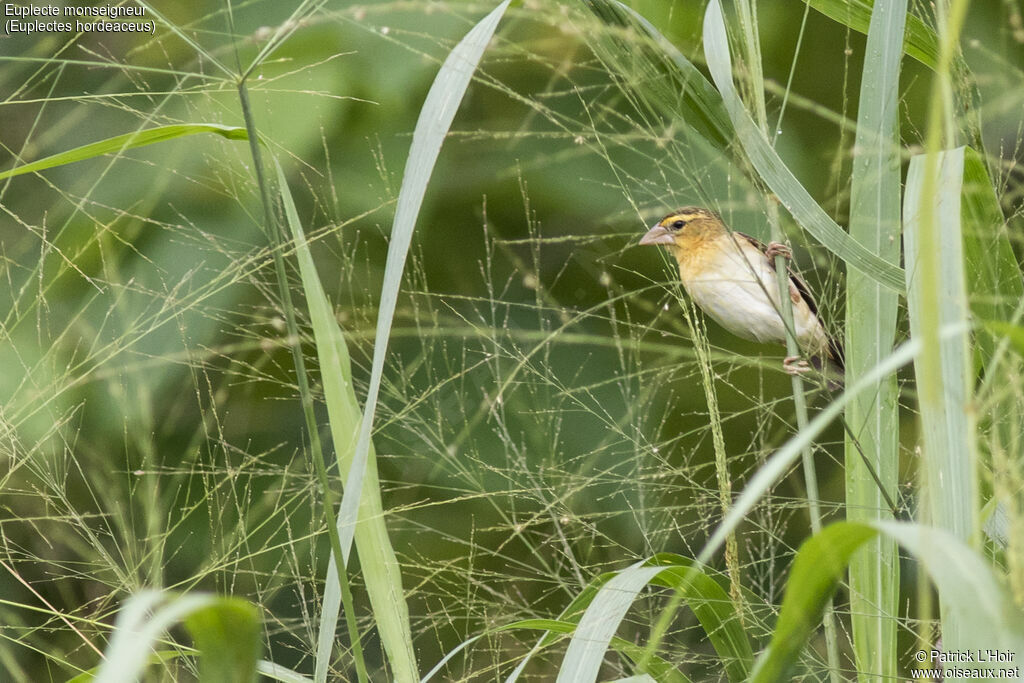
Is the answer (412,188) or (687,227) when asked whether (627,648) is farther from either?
(687,227)

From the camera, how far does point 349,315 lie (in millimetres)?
1364

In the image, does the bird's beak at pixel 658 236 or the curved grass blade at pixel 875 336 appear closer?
the curved grass blade at pixel 875 336

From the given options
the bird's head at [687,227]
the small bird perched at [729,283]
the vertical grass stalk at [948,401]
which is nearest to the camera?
the vertical grass stalk at [948,401]

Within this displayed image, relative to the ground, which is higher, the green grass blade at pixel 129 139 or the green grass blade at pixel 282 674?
the green grass blade at pixel 129 139

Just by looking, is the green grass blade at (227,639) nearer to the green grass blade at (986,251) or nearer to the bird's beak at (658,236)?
the green grass blade at (986,251)

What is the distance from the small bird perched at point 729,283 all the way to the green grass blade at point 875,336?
0.23m

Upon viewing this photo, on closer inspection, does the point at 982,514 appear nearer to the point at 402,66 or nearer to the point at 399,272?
the point at 399,272

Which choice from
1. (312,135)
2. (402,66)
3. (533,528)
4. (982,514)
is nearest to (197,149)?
(312,135)

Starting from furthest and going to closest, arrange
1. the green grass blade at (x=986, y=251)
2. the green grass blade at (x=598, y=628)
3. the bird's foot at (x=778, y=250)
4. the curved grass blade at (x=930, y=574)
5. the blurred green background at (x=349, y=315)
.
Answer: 1. the blurred green background at (x=349, y=315)
2. the bird's foot at (x=778, y=250)
3. the green grass blade at (x=986, y=251)
4. the green grass blade at (x=598, y=628)
5. the curved grass blade at (x=930, y=574)

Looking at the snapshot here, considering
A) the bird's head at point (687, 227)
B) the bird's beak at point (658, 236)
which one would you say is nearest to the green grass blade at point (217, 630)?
the bird's beak at point (658, 236)

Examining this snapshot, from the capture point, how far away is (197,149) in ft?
4.99

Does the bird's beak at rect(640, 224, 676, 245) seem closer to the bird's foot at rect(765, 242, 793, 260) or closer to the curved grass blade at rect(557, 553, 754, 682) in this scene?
the bird's foot at rect(765, 242, 793, 260)

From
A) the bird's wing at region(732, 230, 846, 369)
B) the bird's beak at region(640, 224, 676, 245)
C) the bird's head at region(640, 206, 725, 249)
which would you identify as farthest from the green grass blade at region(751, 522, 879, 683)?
the bird's head at region(640, 206, 725, 249)

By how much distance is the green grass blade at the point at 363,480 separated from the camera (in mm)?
832
